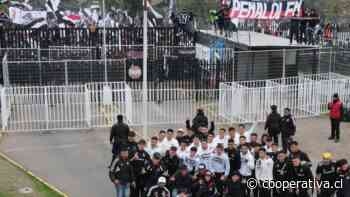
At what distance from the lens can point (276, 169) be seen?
1060 centimetres

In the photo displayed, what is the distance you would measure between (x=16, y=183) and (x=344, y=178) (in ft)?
23.4

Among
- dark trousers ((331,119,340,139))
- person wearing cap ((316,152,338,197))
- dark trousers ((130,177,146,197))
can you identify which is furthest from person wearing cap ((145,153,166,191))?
dark trousers ((331,119,340,139))

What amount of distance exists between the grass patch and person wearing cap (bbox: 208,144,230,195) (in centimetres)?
346

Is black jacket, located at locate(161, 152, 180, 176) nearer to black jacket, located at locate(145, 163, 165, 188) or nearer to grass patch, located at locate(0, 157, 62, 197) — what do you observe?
black jacket, located at locate(145, 163, 165, 188)

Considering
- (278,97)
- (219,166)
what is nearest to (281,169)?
(219,166)

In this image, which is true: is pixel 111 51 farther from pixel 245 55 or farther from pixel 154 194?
pixel 154 194

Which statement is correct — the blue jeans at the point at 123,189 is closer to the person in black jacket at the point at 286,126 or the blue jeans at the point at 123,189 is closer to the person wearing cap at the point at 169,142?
the person wearing cap at the point at 169,142

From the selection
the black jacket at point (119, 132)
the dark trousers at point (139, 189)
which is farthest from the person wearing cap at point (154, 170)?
the black jacket at point (119, 132)

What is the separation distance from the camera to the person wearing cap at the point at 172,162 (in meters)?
11.1

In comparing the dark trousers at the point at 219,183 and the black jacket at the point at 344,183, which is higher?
the black jacket at the point at 344,183

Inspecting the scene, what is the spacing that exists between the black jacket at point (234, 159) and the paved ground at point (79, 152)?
2.76 meters

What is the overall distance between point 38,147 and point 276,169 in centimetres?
753

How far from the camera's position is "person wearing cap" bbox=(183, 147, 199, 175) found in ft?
36.5

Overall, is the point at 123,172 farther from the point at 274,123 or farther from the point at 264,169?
the point at 274,123
